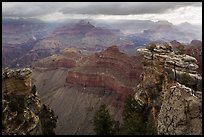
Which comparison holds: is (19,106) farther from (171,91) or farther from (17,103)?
(171,91)

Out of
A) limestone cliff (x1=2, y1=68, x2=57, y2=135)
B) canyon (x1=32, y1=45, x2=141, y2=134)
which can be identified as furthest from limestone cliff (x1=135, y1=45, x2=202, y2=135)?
canyon (x1=32, y1=45, x2=141, y2=134)

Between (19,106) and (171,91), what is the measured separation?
826 inches

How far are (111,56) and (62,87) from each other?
2104cm

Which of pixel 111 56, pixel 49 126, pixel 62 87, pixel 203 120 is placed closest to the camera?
pixel 203 120

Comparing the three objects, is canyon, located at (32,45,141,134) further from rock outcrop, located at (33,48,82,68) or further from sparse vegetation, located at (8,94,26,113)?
sparse vegetation, located at (8,94,26,113)

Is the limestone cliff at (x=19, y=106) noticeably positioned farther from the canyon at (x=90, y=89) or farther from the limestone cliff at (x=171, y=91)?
the canyon at (x=90, y=89)

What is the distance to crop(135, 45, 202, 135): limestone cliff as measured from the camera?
24.1 m

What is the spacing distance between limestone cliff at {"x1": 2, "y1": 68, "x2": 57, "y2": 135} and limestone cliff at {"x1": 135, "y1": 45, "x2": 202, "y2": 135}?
15.2 m

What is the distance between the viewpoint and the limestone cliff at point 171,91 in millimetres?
24109

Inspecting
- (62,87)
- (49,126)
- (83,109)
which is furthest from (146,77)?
(62,87)

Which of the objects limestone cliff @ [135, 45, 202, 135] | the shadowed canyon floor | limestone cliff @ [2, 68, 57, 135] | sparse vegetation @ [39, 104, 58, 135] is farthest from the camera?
the shadowed canyon floor

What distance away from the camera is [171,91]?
26562 millimetres

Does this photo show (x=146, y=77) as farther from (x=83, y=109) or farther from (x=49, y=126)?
(x=83, y=109)

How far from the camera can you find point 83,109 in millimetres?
86875
